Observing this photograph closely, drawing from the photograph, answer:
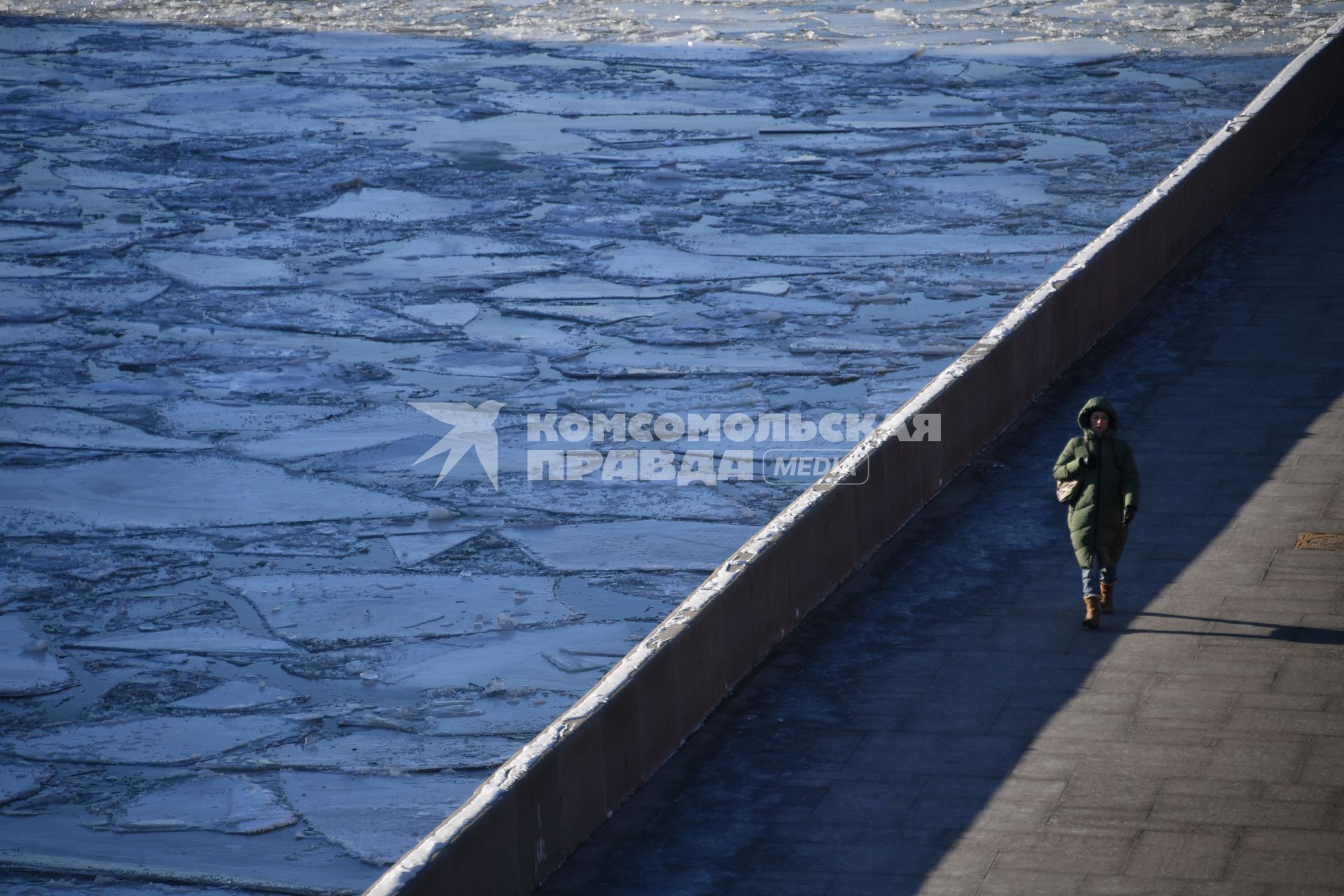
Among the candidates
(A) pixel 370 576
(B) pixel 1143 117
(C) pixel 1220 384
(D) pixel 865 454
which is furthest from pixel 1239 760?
(B) pixel 1143 117

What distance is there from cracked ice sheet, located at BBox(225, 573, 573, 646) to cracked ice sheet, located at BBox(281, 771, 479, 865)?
1.36 meters

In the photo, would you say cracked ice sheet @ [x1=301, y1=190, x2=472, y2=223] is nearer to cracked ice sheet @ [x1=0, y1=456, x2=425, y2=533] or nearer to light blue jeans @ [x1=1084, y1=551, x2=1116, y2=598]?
cracked ice sheet @ [x1=0, y1=456, x2=425, y2=533]

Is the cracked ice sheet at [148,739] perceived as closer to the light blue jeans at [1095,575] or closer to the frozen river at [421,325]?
the frozen river at [421,325]

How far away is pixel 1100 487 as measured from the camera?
6758 mm

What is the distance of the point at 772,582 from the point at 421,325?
7312 mm

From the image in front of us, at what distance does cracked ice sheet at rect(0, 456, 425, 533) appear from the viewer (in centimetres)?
1032

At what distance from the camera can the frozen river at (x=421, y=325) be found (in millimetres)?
8062

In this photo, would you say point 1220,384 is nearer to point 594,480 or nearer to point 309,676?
point 594,480

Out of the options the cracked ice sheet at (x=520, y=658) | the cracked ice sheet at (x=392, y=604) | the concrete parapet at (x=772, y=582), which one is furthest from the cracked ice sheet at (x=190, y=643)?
the concrete parapet at (x=772, y=582)

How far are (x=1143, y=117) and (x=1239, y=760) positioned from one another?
14.3m

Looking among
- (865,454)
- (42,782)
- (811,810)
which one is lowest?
(42,782)

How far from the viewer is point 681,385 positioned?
12242mm

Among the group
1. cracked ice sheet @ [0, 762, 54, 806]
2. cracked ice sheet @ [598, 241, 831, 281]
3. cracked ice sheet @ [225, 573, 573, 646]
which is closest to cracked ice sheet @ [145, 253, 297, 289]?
cracked ice sheet @ [598, 241, 831, 281]

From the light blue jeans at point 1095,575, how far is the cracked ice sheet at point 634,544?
2.99m
